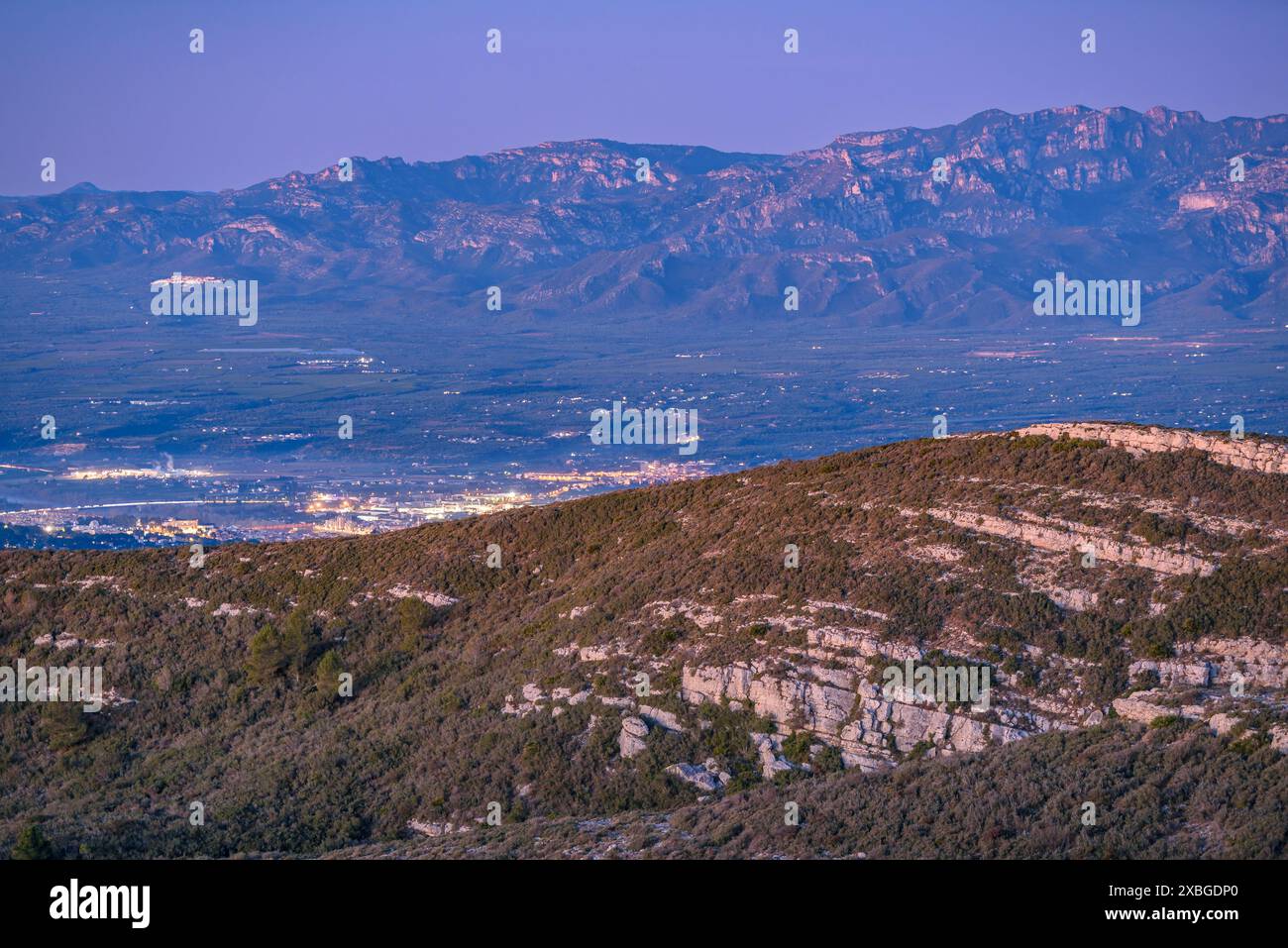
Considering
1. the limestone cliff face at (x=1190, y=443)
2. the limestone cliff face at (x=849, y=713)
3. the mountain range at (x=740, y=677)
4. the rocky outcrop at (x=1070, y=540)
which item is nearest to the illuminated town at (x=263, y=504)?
the mountain range at (x=740, y=677)

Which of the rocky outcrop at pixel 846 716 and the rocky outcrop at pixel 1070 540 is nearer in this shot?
the rocky outcrop at pixel 846 716

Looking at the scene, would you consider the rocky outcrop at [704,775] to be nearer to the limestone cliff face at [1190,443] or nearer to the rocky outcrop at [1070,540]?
the rocky outcrop at [1070,540]

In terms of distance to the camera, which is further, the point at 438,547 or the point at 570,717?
the point at 438,547

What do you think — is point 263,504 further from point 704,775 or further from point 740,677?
point 704,775

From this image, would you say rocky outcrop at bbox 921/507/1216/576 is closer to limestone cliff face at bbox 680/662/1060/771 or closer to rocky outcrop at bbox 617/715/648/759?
limestone cliff face at bbox 680/662/1060/771

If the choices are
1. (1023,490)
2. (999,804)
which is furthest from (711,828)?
(1023,490)

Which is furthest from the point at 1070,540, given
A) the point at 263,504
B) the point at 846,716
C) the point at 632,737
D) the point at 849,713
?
the point at 263,504

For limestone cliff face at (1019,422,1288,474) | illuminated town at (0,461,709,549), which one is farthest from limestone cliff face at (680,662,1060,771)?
illuminated town at (0,461,709,549)
